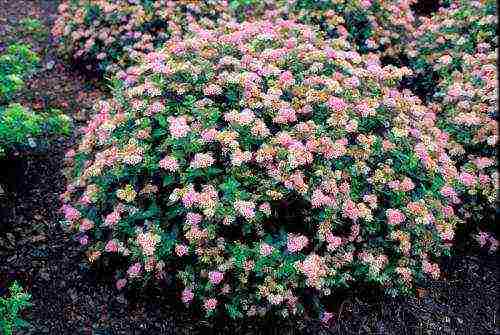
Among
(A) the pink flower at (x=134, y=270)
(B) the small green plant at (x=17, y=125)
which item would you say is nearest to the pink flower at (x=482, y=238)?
(A) the pink flower at (x=134, y=270)

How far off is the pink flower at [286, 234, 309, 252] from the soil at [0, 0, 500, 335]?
1.94ft

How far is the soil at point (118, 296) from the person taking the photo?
388 centimetres

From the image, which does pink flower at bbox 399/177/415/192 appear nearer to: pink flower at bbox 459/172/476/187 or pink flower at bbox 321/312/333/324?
pink flower at bbox 459/172/476/187

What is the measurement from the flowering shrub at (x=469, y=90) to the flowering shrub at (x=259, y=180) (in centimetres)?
41

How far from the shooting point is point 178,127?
3.73m

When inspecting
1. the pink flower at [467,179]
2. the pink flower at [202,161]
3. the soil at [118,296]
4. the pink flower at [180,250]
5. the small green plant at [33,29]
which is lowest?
the small green plant at [33,29]

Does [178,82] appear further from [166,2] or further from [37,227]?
[166,2]

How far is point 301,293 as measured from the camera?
3992mm

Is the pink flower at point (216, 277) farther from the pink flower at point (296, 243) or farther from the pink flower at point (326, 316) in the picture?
the pink flower at point (326, 316)

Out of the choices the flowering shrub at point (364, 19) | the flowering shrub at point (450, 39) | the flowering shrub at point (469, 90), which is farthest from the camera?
the flowering shrub at point (364, 19)

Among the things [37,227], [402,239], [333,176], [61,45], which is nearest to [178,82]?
[333,176]

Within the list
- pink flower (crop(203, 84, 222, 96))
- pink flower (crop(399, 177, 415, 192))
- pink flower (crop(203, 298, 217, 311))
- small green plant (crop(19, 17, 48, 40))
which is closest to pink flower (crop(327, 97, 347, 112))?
pink flower (crop(399, 177, 415, 192))

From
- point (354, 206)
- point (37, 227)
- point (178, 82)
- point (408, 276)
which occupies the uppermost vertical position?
point (178, 82)

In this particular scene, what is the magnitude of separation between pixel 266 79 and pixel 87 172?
137cm
